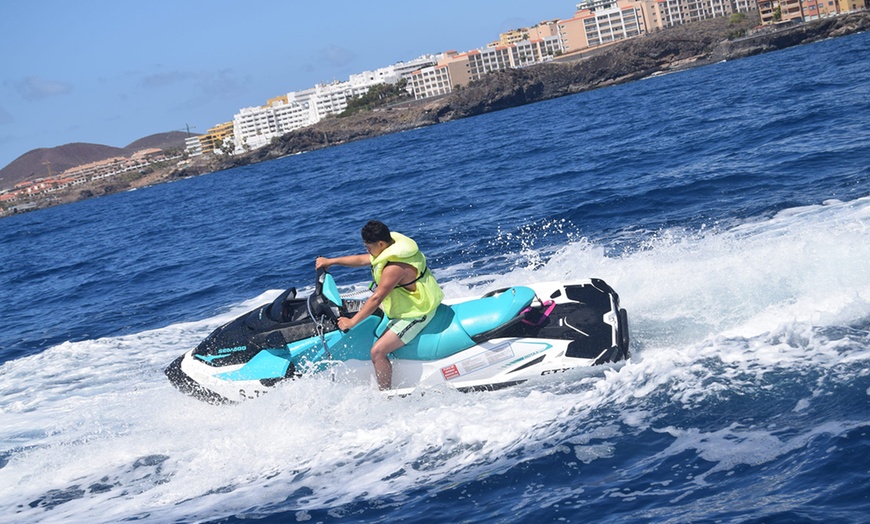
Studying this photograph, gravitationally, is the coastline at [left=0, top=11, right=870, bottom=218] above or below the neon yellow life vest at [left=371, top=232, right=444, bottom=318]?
above

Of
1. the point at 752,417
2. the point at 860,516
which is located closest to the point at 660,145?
the point at 752,417

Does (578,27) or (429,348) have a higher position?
(578,27)

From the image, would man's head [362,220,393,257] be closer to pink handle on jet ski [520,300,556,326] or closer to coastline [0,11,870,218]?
pink handle on jet ski [520,300,556,326]

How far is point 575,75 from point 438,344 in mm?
107074

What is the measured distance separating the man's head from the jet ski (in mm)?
500

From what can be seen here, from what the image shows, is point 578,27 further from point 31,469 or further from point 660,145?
point 31,469

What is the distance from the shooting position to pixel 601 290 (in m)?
7.27

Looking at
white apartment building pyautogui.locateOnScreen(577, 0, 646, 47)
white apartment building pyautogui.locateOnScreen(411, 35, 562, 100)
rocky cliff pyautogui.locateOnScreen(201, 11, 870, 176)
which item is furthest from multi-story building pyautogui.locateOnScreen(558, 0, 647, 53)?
rocky cliff pyautogui.locateOnScreen(201, 11, 870, 176)

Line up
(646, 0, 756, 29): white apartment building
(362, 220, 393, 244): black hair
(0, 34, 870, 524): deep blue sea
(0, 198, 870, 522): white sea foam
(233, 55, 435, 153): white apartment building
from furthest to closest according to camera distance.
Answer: (233, 55, 435, 153): white apartment building
(646, 0, 756, 29): white apartment building
(362, 220, 393, 244): black hair
(0, 198, 870, 522): white sea foam
(0, 34, 870, 524): deep blue sea

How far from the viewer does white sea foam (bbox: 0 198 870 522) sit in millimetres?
5902

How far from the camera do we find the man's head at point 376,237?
6613mm

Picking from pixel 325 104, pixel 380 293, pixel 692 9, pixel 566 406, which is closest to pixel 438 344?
pixel 380 293

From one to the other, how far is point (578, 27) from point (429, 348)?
163 metres

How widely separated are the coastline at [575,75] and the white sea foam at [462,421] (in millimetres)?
90712
